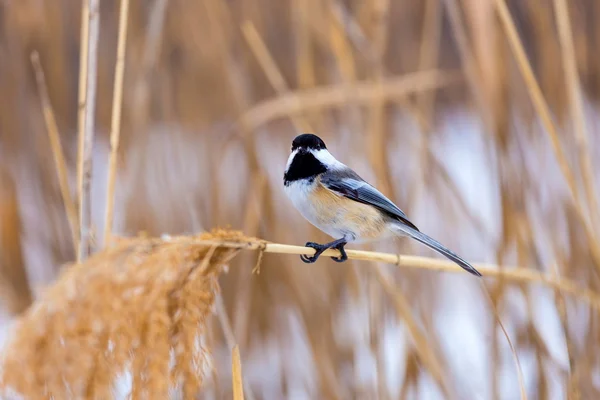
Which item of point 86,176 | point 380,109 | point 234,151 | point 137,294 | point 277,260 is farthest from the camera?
point 234,151

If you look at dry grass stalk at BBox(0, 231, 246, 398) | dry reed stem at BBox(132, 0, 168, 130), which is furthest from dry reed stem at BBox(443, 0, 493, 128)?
dry grass stalk at BBox(0, 231, 246, 398)

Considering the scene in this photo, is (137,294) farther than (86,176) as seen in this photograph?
No

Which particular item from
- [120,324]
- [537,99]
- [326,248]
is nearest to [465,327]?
[537,99]

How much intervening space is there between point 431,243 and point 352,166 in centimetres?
81

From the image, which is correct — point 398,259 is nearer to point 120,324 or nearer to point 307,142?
point 307,142

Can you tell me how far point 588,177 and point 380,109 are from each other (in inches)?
18.6

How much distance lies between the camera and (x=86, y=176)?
102 centimetres

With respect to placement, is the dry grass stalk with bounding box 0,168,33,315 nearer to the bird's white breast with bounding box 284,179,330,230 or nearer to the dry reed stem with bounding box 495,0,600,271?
the bird's white breast with bounding box 284,179,330,230

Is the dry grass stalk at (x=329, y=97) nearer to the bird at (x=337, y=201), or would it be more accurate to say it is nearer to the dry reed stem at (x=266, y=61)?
the dry reed stem at (x=266, y=61)

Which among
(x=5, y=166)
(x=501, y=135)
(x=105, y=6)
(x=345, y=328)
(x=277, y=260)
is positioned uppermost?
(x=105, y=6)

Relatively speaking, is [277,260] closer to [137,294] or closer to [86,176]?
[86,176]

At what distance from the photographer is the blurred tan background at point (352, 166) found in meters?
1.40

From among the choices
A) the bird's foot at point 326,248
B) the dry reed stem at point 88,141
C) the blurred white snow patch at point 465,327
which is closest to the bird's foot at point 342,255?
the bird's foot at point 326,248

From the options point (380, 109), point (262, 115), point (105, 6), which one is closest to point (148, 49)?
point (262, 115)
